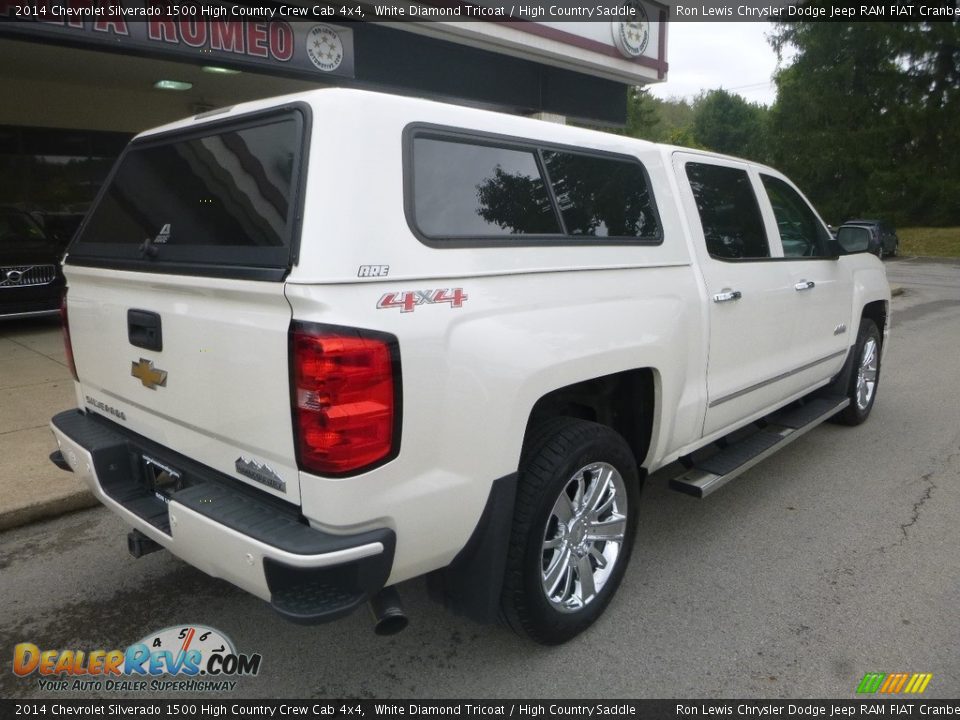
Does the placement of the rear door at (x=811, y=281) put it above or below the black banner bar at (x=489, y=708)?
above

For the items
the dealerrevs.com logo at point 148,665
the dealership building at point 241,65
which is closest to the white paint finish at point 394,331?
the dealerrevs.com logo at point 148,665

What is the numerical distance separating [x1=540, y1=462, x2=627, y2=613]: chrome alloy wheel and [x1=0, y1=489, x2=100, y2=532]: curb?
281cm

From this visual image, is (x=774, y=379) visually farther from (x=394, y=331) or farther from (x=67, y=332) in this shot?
(x=67, y=332)

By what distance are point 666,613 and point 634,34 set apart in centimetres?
1066

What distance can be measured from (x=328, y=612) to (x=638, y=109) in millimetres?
47680

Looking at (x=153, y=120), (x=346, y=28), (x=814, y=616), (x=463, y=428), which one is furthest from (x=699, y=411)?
(x=153, y=120)

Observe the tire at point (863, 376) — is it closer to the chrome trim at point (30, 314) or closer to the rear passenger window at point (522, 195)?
the rear passenger window at point (522, 195)

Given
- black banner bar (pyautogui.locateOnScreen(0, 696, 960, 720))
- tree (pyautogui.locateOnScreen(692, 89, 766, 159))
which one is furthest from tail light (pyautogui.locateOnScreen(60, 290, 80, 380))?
tree (pyautogui.locateOnScreen(692, 89, 766, 159))

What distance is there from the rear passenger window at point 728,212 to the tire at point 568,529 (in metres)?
1.32

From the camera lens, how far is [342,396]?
201cm

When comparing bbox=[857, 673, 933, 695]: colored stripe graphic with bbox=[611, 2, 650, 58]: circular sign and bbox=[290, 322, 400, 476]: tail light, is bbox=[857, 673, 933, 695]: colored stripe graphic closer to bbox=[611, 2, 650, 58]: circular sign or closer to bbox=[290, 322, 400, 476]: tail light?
bbox=[290, 322, 400, 476]: tail light

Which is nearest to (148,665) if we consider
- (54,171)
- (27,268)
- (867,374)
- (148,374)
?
(148,374)

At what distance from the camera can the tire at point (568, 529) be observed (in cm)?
254

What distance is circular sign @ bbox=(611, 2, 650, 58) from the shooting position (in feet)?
36.7
